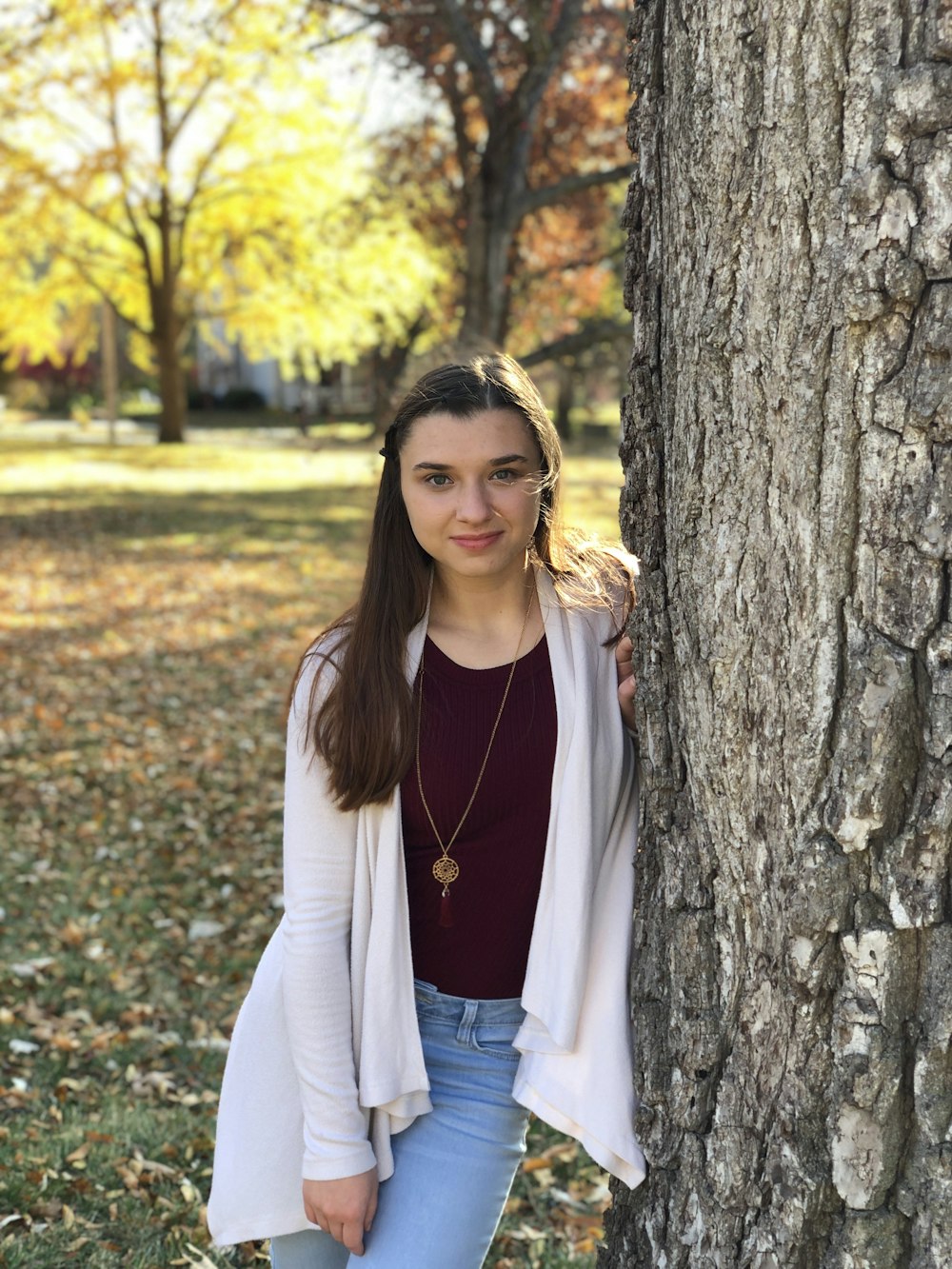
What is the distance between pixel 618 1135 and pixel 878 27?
5.63 ft

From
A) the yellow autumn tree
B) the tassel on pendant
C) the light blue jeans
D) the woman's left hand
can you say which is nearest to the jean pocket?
the light blue jeans

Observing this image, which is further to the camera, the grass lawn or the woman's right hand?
the grass lawn

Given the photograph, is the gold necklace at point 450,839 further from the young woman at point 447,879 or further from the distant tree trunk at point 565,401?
the distant tree trunk at point 565,401

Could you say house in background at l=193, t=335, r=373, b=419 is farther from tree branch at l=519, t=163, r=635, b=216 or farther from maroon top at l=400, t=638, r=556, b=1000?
maroon top at l=400, t=638, r=556, b=1000

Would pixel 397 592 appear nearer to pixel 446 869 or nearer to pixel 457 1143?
pixel 446 869

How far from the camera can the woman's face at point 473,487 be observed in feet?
7.63

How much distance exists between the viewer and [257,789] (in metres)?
6.74

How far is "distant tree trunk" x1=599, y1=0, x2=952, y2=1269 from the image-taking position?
1.61 metres

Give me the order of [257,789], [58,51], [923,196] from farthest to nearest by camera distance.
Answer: [58,51] → [257,789] → [923,196]

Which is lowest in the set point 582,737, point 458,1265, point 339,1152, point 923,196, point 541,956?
point 458,1265

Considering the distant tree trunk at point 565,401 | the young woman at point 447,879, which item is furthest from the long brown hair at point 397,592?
the distant tree trunk at point 565,401

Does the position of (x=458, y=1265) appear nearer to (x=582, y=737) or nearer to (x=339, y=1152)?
(x=339, y=1152)

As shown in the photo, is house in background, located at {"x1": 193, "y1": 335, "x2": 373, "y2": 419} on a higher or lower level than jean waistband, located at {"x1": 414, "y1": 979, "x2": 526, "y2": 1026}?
higher

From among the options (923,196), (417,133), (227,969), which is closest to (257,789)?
(227,969)
